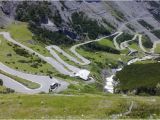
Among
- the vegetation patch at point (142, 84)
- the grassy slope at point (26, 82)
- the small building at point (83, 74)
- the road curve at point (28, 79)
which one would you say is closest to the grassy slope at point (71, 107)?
the road curve at point (28, 79)

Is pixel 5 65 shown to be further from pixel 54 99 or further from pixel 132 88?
pixel 54 99

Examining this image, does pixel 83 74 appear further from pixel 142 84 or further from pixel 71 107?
pixel 71 107

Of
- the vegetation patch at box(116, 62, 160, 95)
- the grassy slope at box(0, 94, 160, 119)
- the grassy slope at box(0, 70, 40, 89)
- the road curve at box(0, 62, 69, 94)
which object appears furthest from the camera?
the vegetation patch at box(116, 62, 160, 95)

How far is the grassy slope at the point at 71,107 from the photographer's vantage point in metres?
73.4

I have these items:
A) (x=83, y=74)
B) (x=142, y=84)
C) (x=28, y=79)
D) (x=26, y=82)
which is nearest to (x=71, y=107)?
(x=26, y=82)

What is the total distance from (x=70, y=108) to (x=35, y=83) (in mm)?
83066

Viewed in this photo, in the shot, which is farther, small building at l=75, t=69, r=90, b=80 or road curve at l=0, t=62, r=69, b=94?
small building at l=75, t=69, r=90, b=80

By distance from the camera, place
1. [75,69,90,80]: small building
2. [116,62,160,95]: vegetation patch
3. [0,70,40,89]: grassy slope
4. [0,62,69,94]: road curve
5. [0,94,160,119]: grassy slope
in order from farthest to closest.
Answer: [75,69,90,80]: small building, [116,62,160,95]: vegetation patch, [0,70,40,89]: grassy slope, [0,62,69,94]: road curve, [0,94,160,119]: grassy slope

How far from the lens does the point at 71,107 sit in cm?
7675

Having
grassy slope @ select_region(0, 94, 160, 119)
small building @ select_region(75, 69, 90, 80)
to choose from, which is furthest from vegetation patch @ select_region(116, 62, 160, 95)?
grassy slope @ select_region(0, 94, 160, 119)

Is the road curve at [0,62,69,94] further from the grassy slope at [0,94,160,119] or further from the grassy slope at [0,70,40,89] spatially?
the grassy slope at [0,94,160,119]

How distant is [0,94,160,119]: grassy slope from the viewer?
73.4m

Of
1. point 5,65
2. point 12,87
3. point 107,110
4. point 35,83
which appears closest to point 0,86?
point 12,87

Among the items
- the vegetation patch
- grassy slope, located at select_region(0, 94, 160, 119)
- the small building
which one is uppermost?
the small building
